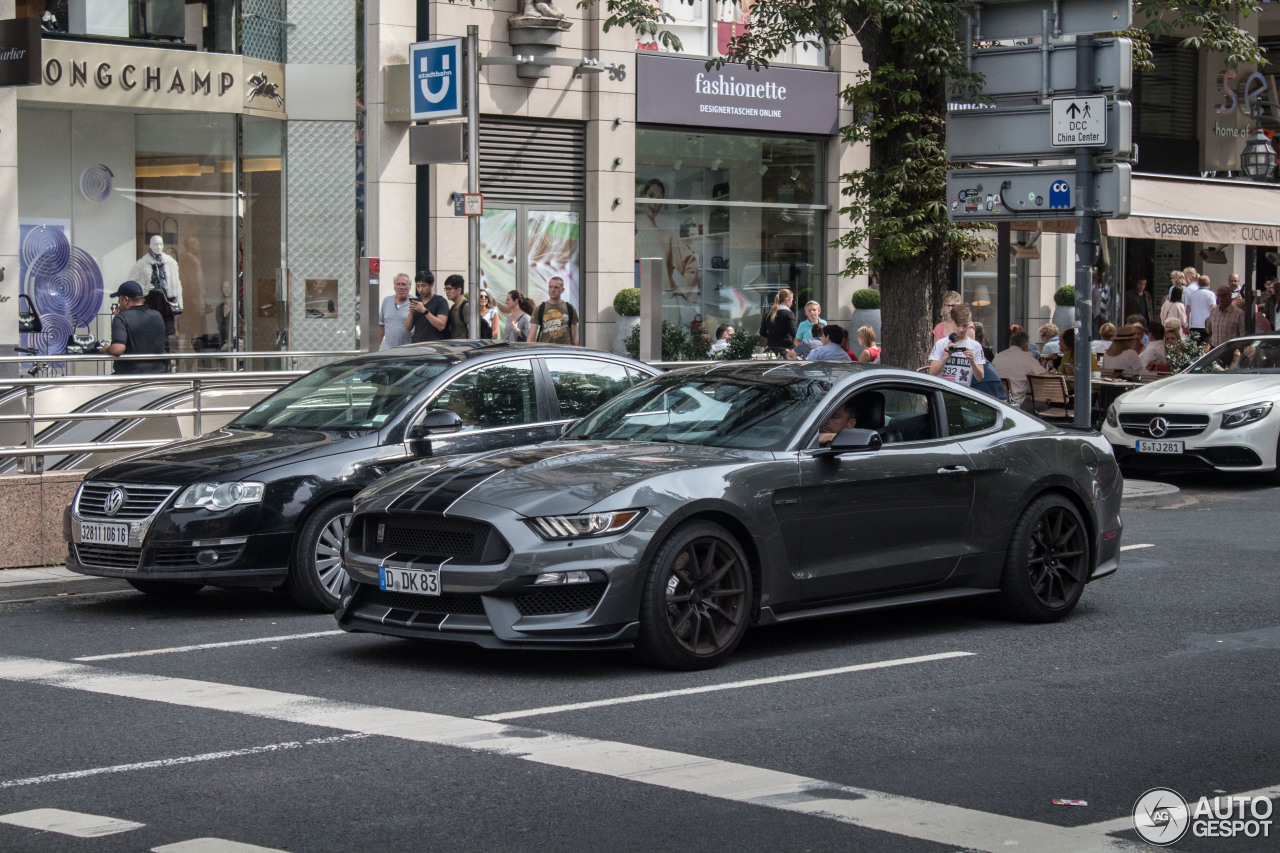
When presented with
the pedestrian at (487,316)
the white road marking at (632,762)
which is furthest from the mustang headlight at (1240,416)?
the white road marking at (632,762)

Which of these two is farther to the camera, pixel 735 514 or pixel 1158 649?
pixel 1158 649

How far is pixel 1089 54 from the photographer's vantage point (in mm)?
14469

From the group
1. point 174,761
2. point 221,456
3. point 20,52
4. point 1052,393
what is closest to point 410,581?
point 174,761

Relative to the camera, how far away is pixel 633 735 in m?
6.37

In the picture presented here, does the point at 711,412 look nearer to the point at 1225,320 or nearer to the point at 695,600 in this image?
the point at 695,600

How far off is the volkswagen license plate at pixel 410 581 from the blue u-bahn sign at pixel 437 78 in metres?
9.84

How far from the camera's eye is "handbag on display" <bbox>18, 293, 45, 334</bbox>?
1975 cm

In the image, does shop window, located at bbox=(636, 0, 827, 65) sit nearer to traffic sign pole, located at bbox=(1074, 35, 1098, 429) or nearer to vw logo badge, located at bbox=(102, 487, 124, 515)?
traffic sign pole, located at bbox=(1074, 35, 1098, 429)

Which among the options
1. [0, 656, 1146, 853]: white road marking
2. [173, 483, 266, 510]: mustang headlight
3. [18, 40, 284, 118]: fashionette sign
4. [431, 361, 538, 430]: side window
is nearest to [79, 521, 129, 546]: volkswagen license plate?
[173, 483, 266, 510]: mustang headlight

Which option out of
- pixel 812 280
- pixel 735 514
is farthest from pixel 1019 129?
pixel 812 280

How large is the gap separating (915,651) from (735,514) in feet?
4.56

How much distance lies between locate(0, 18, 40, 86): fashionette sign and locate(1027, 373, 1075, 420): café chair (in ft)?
38.0

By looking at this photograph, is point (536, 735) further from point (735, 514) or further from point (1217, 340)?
point (1217, 340)

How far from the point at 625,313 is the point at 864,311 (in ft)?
17.8
